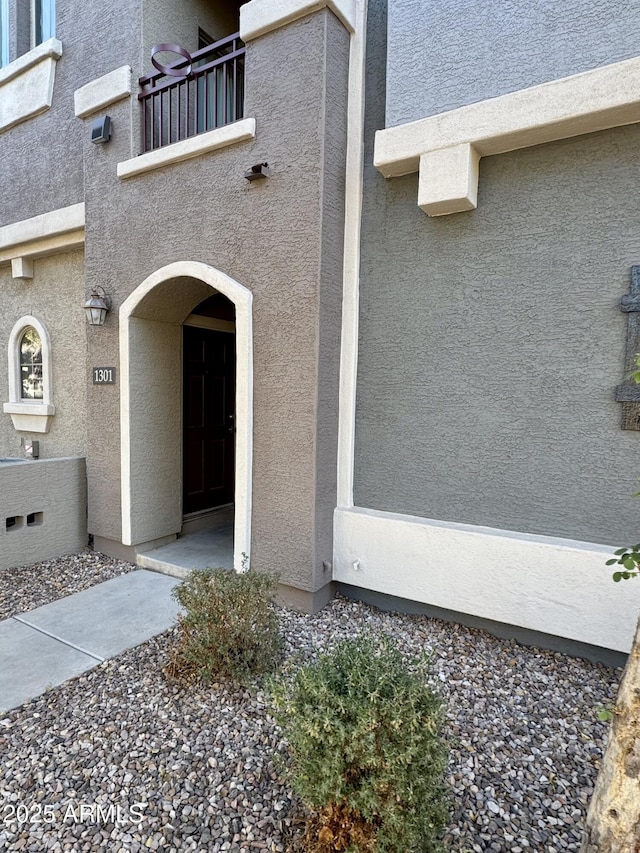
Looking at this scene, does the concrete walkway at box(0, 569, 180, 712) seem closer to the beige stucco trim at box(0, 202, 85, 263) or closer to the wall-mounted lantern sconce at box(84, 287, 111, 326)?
the wall-mounted lantern sconce at box(84, 287, 111, 326)

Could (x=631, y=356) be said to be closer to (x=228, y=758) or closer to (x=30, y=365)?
(x=228, y=758)

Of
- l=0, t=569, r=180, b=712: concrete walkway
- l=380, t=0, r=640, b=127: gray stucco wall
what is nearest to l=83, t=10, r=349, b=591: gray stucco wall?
l=380, t=0, r=640, b=127: gray stucco wall

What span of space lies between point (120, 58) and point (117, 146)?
105 cm

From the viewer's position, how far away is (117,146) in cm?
521

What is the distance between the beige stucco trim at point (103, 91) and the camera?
16.7ft

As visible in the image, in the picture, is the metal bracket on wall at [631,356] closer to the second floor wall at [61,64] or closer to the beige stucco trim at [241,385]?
the beige stucco trim at [241,385]

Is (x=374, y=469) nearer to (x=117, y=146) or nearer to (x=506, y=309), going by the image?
(x=506, y=309)

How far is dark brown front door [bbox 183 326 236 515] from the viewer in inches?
246

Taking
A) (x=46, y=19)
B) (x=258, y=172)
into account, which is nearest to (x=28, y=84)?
(x=46, y=19)

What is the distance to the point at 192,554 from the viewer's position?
5.38 meters

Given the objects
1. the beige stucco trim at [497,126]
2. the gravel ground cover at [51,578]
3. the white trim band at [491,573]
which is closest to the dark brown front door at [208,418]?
the gravel ground cover at [51,578]

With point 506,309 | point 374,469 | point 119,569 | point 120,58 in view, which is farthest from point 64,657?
point 120,58

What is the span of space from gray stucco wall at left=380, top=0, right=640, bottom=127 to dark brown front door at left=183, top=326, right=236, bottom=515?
3697mm

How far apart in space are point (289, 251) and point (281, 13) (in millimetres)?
2027
